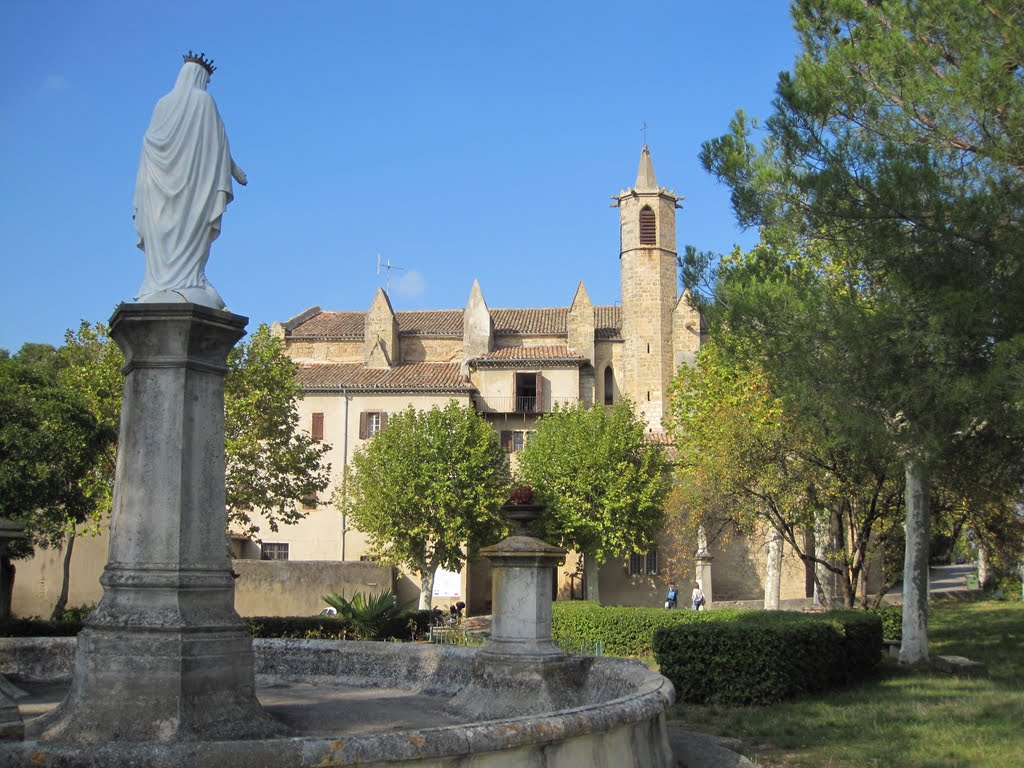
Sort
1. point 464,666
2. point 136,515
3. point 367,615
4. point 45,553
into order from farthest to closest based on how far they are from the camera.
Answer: point 45,553, point 367,615, point 464,666, point 136,515

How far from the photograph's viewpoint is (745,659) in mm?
12773

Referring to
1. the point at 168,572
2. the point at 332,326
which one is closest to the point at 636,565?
the point at 332,326

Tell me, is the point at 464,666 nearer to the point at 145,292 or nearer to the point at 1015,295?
the point at 145,292

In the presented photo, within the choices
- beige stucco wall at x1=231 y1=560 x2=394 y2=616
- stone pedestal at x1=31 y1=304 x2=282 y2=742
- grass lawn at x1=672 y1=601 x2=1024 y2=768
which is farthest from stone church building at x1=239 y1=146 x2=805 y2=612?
stone pedestal at x1=31 y1=304 x2=282 y2=742

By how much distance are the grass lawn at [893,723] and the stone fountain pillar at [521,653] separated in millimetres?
1975

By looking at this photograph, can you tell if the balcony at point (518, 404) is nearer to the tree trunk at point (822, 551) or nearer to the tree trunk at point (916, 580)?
the tree trunk at point (822, 551)

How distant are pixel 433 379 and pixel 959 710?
35384 mm

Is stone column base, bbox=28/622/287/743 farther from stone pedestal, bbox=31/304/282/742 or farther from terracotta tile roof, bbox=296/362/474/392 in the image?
terracotta tile roof, bbox=296/362/474/392

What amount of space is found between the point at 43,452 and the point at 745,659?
17.6 m

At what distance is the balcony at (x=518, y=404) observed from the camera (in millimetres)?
45562

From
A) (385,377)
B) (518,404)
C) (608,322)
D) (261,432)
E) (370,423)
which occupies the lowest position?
(261,432)

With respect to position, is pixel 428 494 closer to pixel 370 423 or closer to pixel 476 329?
pixel 370 423

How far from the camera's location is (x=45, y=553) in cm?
3484

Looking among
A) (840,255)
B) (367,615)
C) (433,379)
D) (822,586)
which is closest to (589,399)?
(433,379)
